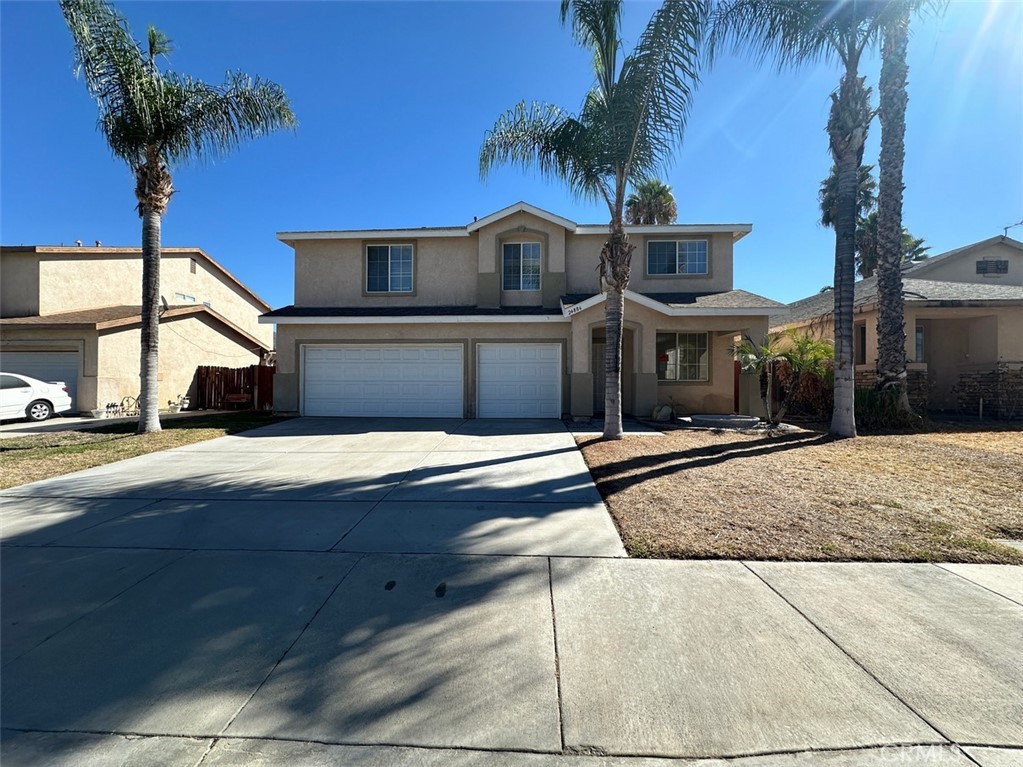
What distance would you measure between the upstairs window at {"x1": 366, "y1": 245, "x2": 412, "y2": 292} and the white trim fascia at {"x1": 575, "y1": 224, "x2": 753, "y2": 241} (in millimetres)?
5808

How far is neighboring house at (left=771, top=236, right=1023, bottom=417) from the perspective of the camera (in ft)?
44.9

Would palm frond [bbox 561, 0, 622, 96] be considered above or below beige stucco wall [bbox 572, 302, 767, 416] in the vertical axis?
above

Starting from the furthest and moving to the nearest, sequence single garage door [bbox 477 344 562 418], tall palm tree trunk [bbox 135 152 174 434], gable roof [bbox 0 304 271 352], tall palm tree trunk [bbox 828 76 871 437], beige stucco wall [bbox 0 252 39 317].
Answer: beige stucco wall [bbox 0 252 39 317] < gable roof [bbox 0 304 271 352] < single garage door [bbox 477 344 562 418] < tall palm tree trunk [bbox 135 152 174 434] < tall palm tree trunk [bbox 828 76 871 437]

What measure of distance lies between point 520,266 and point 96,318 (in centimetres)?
1458

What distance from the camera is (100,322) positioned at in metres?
15.2

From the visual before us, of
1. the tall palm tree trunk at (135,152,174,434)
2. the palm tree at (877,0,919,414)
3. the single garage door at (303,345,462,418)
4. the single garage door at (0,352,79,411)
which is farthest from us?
the single garage door at (0,352,79,411)

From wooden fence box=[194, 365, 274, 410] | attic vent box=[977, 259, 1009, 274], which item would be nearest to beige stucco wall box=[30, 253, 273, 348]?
wooden fence box=[194, 365, 274, 410]

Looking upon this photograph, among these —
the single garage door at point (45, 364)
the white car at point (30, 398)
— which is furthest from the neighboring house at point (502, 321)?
the single garage door at point (45, 364)

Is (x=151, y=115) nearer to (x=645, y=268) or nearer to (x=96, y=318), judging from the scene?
(x=96, y=318)

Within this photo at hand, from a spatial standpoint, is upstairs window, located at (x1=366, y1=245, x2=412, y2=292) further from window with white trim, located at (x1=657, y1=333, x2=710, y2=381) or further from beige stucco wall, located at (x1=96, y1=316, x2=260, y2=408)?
window with white trim, located at (x1=657, y1=333, x2=710, y2=381)

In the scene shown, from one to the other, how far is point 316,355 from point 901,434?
A: 15851 millimetres

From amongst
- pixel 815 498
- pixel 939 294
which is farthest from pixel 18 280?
pixel 939 294

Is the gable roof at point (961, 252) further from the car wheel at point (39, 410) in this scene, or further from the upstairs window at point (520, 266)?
the car wheel at point (39, 410)

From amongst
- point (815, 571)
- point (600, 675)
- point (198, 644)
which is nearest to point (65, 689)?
point (198, 644)
